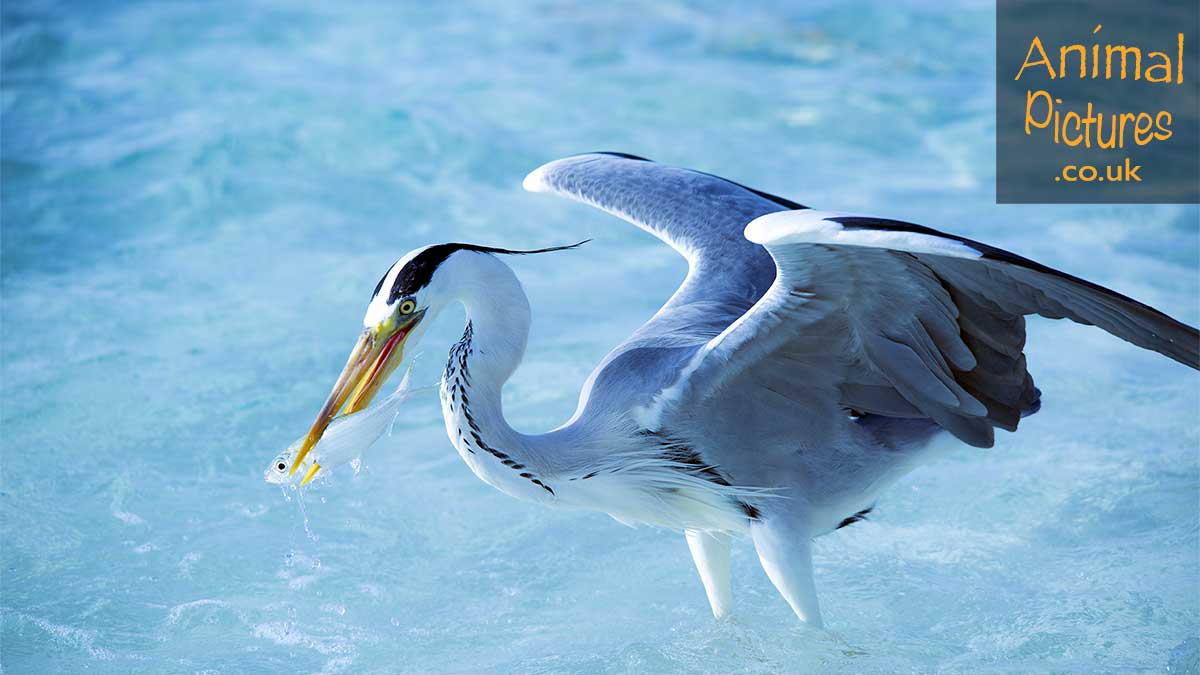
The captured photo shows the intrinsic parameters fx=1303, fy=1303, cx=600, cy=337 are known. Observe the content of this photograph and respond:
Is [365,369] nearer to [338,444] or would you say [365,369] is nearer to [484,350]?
[338,444]

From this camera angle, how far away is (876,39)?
36.0ft

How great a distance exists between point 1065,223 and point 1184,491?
317 cm

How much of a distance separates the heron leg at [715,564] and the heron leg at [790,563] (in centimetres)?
29

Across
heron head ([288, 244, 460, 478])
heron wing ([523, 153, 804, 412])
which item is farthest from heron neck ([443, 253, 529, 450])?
heron wing ([523, 153, 804, 412])

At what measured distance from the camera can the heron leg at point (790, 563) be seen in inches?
139

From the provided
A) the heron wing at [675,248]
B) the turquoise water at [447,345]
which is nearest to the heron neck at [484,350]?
the heron wing at [675,248]

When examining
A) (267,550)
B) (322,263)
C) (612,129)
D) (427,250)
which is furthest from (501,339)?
(612,129)

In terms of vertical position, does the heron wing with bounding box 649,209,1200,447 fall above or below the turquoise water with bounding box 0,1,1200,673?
above

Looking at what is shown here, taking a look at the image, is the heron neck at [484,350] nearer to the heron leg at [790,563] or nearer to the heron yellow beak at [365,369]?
the heron yellow beak at [365,369]

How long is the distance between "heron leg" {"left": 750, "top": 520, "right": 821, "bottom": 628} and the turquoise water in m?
0.19

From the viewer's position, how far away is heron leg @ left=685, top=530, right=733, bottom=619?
3.90 m

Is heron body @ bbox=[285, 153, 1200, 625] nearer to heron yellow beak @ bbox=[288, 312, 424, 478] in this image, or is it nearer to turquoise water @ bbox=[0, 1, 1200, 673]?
heron yellow beak @ bbox=[288, 312, 424, 478]

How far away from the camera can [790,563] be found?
3.54m

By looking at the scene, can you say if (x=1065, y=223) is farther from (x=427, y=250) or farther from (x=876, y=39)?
(x=427, y=250)
